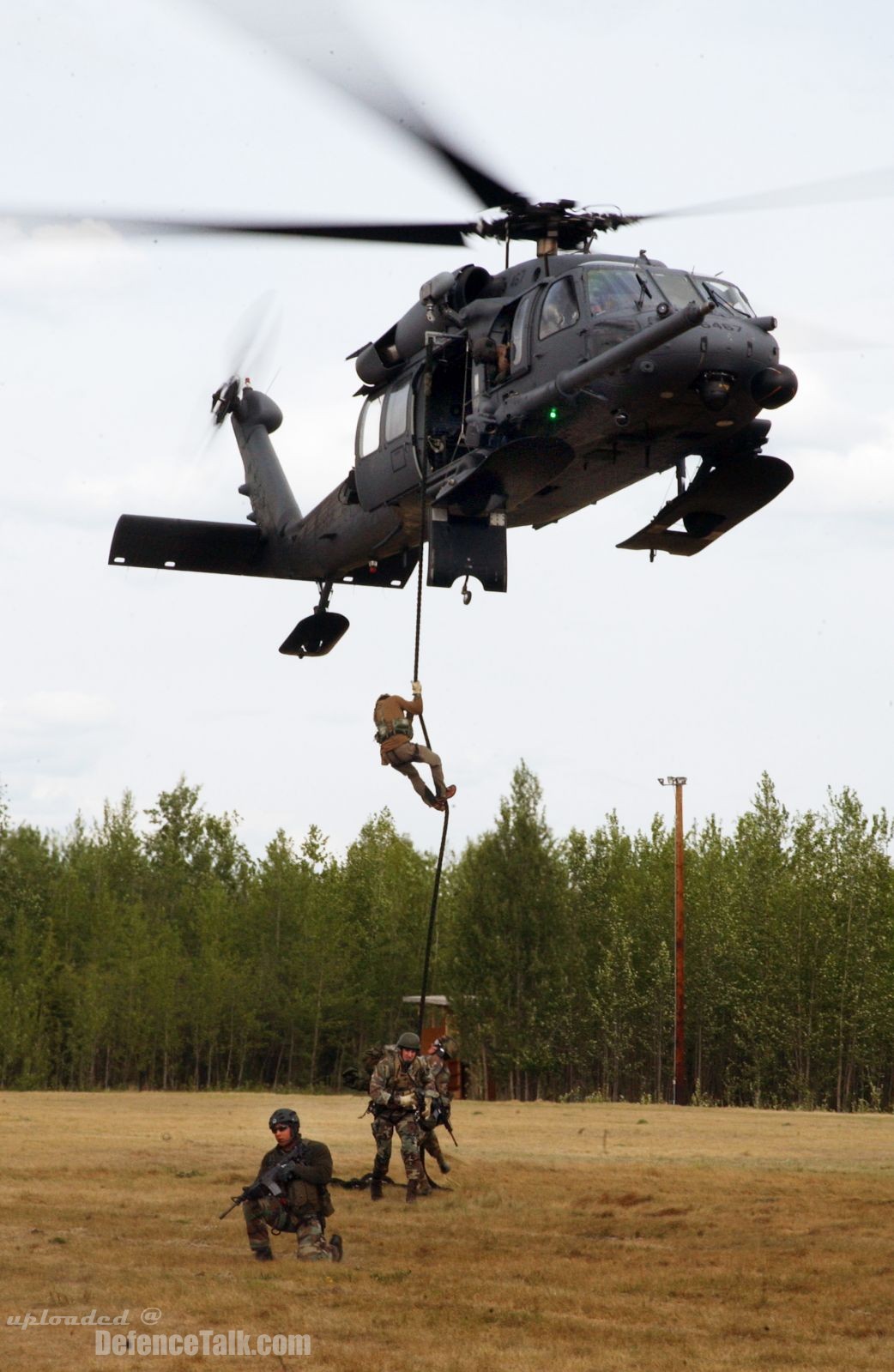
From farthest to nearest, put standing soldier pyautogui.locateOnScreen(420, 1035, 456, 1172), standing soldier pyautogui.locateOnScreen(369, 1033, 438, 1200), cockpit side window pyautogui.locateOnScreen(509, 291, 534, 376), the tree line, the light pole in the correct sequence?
the tree line, the light pole, standing soldier pyautogui.locateOnScreen(420, 1035, 456, 1172), standing soldier pyautogui.locateOnScreen(369, 1033, 438, 1200), cockpit side window pyautogui.locateOnScreen(509, 291, 534, 376)

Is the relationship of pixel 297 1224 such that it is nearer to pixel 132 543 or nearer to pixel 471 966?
pixel 132 543

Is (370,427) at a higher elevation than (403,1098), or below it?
higher

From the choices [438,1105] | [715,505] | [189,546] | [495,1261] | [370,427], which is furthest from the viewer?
[189,546]

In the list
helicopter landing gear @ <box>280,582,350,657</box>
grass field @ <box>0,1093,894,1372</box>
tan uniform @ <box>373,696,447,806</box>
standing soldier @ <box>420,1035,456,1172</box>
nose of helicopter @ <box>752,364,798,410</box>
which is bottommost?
grass field @ <box>0,1093,894,1372</box>

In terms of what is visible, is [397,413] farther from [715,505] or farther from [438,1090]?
[438,1090]

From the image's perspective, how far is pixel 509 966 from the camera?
50.7 m

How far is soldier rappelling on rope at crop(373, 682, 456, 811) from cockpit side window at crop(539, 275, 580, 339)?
10.8 feet

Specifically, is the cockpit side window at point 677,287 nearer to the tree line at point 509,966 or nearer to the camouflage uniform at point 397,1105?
the camouflage uniform at point 397,1105

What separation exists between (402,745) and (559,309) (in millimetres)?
3977

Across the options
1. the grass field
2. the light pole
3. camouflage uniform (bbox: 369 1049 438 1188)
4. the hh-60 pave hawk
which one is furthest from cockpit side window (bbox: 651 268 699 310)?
the light pole

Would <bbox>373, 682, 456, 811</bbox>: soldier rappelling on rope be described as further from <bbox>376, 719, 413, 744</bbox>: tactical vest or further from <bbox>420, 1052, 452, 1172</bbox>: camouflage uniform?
→ <bbox>420, 1052, 452, 1172</bbox>: camouflage uniform

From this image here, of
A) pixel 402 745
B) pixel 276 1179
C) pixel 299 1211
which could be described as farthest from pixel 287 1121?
pixel 402 745

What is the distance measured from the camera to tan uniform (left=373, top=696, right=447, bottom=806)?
44.2 ft

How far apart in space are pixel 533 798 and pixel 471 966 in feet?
19.5
